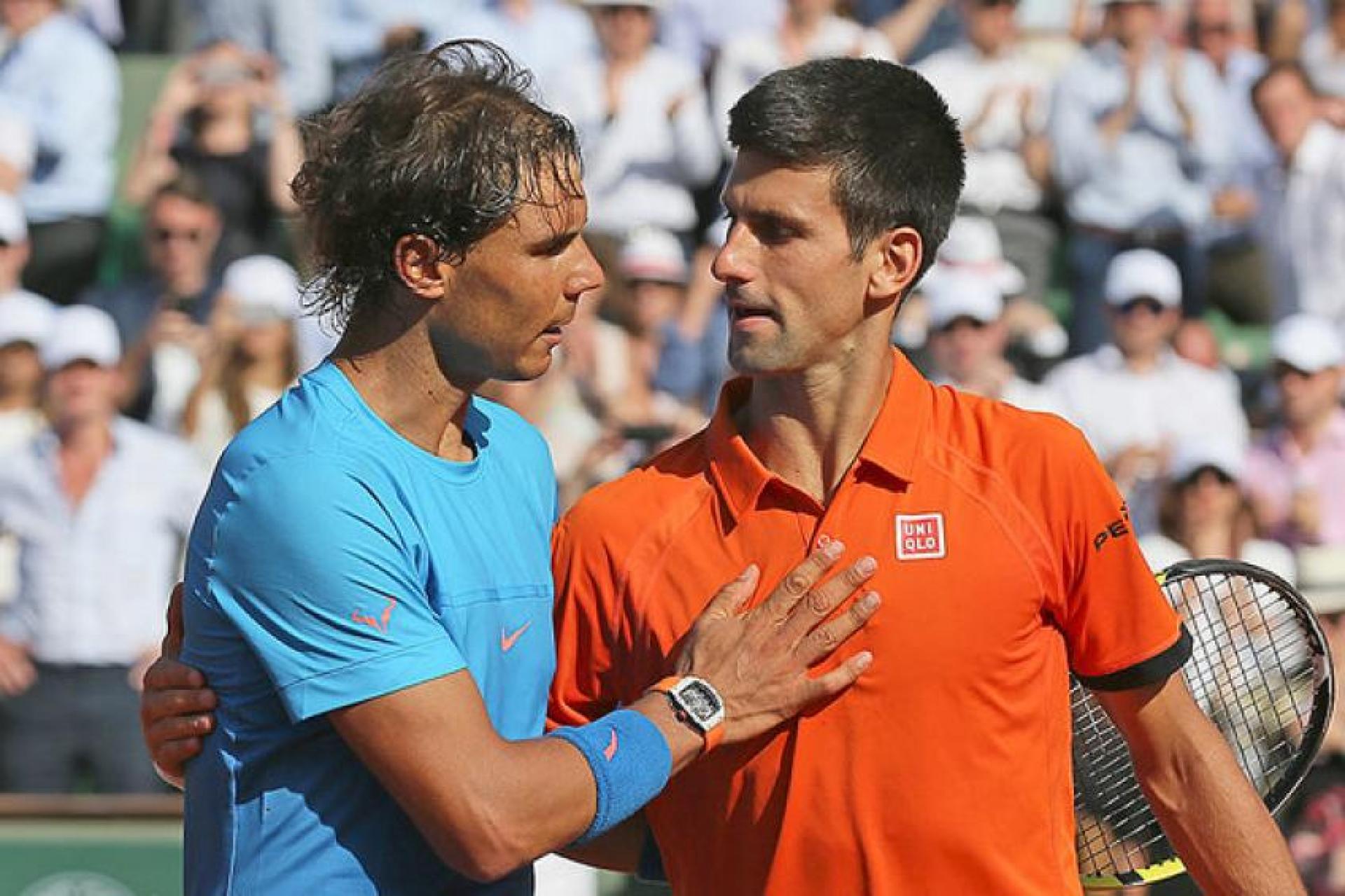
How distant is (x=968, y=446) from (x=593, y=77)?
6.04 meters

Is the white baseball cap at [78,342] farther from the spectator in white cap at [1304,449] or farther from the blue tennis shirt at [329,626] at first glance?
the blue tennis shirt at [329,626]

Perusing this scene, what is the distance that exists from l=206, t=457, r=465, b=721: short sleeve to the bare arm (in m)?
1.02

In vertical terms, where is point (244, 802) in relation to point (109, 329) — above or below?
above

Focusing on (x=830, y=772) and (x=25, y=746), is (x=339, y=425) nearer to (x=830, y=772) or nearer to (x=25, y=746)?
(x=830, y=772)

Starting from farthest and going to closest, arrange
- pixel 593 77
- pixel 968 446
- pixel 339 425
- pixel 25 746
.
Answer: pixel 593 77 < pixel 25 746 < pixel 968 446 < pixel 339 425

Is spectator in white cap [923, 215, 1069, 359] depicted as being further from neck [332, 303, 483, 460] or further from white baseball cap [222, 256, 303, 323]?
neck [332, 303, 483, 460]

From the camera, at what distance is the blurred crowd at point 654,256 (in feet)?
24.1

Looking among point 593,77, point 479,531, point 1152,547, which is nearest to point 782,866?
point 479,531

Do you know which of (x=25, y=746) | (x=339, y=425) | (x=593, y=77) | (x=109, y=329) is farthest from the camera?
(x=593, y=77)

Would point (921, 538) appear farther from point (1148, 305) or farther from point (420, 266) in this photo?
point (1148, 305)

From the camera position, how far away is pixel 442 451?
336 centimetres

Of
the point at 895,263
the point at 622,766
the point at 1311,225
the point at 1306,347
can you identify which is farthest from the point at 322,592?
the point at 1311,225

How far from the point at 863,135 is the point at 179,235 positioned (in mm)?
5599

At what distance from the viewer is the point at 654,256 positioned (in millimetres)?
8688
